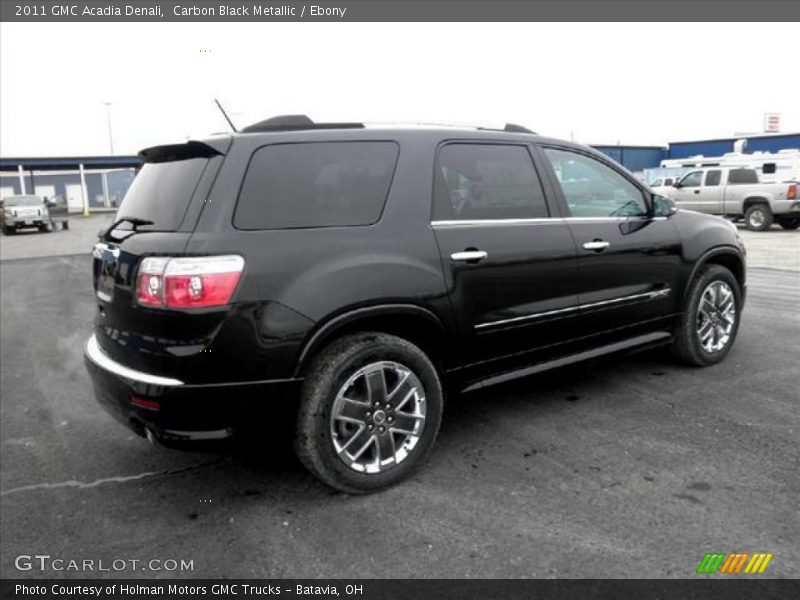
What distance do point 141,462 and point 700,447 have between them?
125 inches

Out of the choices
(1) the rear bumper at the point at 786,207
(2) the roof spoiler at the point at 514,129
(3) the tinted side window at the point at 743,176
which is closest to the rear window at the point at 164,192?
(2) the roof spoiler at the point at 514,129

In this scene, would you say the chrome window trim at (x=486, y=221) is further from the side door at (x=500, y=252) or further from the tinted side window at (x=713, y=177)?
the tinted side window at (x=713, y=177)

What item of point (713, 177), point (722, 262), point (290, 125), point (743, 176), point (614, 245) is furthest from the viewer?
point (713, 177)

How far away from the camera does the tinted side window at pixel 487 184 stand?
3.50m

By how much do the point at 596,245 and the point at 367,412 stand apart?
1.91 m

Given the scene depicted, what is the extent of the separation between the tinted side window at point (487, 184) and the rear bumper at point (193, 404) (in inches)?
51.3

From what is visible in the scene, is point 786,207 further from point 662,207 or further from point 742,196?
point 662,207

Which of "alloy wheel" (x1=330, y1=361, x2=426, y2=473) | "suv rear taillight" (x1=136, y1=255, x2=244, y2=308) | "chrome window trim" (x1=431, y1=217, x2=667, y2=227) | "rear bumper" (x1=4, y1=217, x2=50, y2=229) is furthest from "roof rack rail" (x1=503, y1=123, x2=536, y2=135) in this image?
"rear bumper" (x1=4, y1=217, x2=50, y2=229)

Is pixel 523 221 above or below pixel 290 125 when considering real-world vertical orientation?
below

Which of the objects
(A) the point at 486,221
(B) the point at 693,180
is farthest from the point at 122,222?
(B) the point at 693,180

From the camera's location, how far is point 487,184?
3.67 m

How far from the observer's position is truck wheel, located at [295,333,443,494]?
3.00 m

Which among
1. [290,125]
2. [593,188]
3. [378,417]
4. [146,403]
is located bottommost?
[378,417]

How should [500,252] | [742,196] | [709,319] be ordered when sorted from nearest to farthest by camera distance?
[500,252]
[709,319]
[742,196]
